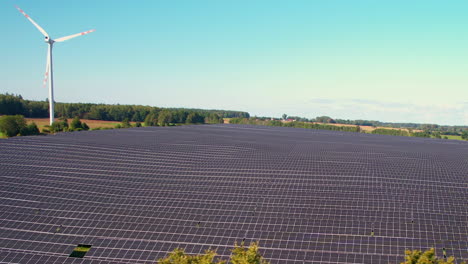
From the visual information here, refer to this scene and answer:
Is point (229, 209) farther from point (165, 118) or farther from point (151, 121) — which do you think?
point (165, 118)

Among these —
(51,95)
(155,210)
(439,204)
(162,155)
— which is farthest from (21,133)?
(439,204)

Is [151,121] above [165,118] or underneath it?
underneath

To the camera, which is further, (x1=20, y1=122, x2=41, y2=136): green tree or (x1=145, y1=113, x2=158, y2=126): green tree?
(x1=145, y1=113, x2=158, y2=126): green tree

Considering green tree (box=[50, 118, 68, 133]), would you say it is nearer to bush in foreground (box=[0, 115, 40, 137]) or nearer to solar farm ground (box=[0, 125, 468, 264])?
bush in foreground (box=[0, 115, 40, 137])

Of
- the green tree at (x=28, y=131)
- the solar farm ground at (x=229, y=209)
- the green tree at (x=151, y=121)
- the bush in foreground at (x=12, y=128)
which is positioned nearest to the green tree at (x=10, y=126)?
the bush in foreground at (x=12, y=128)

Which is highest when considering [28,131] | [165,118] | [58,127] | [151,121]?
[165,118]

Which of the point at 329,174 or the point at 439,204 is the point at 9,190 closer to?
the point at 329,174

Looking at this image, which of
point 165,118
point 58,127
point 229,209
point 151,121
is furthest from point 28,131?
point 229,209

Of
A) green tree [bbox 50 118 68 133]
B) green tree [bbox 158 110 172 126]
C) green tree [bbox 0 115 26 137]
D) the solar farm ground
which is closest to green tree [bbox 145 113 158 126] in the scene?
green tree [bbox 158 110 172 126]

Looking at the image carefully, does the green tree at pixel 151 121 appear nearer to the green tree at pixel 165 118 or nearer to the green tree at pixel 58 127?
the green tree at pixel 165 118
